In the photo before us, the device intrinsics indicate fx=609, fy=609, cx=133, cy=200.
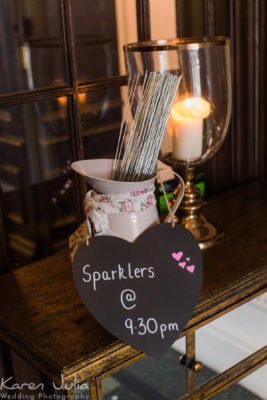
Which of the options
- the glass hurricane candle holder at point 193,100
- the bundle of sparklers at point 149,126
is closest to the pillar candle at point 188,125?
the glass hurricane candle holder at point 193,100

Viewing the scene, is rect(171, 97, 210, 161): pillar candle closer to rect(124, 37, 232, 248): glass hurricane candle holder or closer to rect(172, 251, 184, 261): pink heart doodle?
rect(124, 37, 232, 248): glass hurricane candle holder

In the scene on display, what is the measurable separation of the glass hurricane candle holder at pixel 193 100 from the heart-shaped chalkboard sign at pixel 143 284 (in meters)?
0.20

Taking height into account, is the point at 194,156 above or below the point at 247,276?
above

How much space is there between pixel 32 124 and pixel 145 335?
595 mm

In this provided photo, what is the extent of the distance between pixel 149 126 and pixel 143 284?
206 millimetres

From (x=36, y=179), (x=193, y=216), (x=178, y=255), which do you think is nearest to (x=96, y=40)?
(x=36, y=179)

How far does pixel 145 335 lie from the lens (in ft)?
2.48

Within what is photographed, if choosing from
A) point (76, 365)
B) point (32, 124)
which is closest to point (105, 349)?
point (76, 365)

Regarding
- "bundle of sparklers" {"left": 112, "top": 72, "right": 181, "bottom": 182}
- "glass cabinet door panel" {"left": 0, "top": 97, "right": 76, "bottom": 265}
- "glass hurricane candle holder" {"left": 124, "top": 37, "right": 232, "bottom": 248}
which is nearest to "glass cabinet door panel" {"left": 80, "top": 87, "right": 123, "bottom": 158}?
"glass cabinet door panel" {"left": 0, "top": 97, "right": 76, "bottom": 265}

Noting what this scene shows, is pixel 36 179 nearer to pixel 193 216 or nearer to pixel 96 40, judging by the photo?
pixel 96 40

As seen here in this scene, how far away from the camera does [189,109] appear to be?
37.3 inches

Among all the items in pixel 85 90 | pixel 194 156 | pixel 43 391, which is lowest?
pixel 43 391

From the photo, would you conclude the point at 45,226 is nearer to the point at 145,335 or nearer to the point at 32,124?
the point at 32,124

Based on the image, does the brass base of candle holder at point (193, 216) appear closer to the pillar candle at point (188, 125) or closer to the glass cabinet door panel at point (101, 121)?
the pillar candle at point (188, 125)
